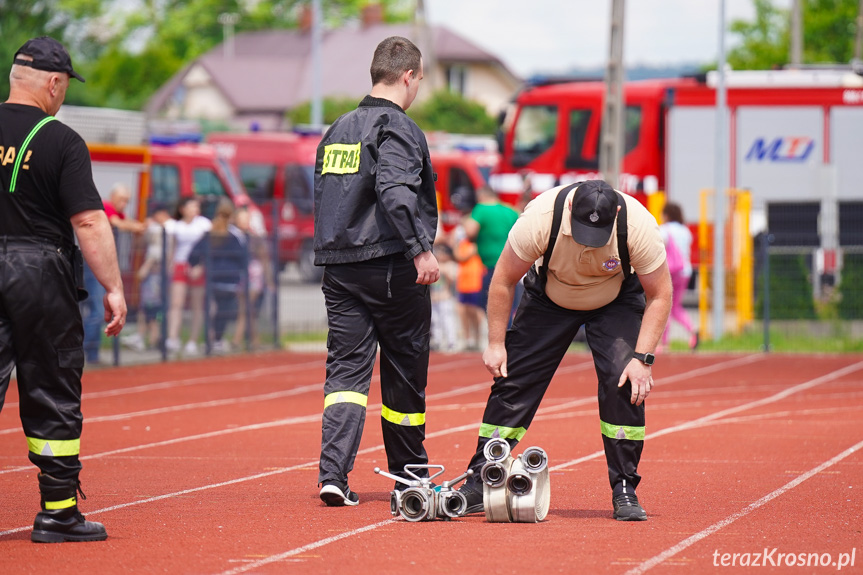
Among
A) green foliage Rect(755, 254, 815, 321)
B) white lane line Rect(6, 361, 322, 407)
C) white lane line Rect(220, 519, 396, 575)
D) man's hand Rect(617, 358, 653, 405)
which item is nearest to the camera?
white lane line Rect(220, 519, 396, 575)

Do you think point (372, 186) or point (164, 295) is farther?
point (164, 295)

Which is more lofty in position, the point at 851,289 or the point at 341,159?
the point at 341,159

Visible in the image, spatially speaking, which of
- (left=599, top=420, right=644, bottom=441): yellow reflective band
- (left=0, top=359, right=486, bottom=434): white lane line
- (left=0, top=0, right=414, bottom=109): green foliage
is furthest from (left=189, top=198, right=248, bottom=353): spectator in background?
(left=0, top=0, right=414, bottom=109): green foliage

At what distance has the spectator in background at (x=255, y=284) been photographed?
1872 centimetres

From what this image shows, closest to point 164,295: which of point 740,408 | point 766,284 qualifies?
point 740,408

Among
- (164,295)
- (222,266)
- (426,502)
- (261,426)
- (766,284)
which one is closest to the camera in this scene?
(426,502)

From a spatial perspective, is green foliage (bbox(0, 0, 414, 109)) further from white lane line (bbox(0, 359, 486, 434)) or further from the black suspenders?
the black suspenders

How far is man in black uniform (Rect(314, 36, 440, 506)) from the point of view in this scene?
7098 mm

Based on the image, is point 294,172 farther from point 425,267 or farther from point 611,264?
point 611,264

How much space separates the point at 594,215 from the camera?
648 centimetres

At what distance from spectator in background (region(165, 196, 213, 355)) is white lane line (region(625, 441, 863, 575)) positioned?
1003 centimetres

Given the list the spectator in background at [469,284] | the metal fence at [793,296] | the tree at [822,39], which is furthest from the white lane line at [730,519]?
the tree at [822,39]

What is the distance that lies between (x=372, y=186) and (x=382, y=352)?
88cm

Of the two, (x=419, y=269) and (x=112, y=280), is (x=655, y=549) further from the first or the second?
(x=112, y=280)
